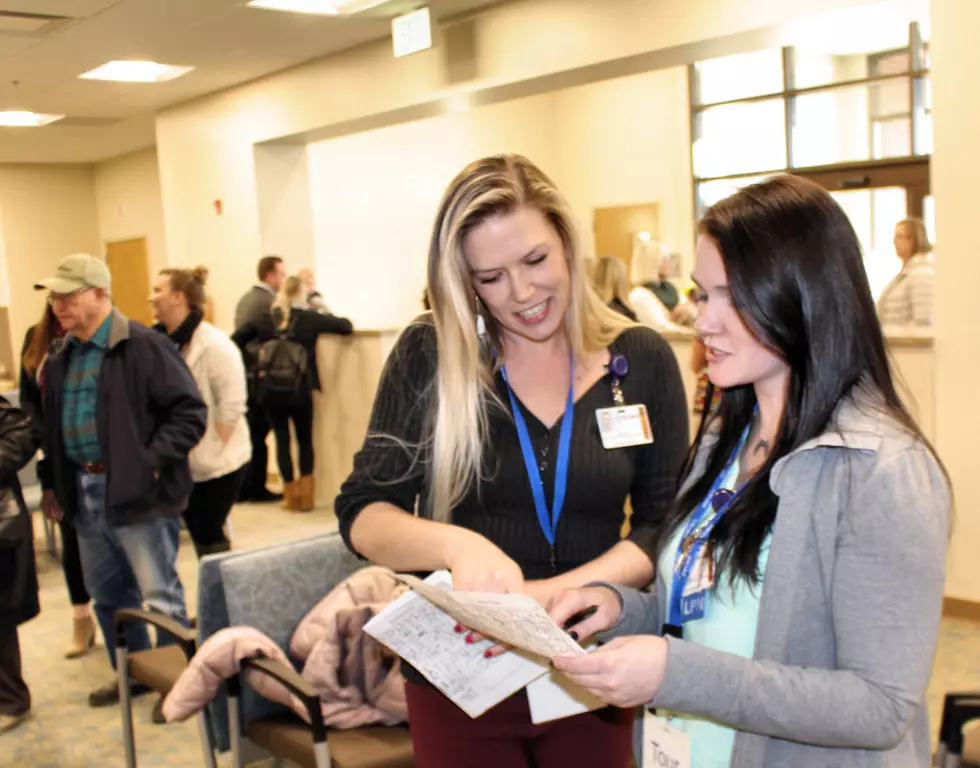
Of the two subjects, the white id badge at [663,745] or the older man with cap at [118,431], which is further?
the older man with cap at [118,431]

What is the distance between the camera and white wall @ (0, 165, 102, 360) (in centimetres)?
1259

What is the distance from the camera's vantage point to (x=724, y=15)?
4.91 m

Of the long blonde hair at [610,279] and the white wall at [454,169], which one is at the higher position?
the white wall at [454,169]

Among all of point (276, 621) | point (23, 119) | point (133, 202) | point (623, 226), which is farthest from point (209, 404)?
point (133, 202)

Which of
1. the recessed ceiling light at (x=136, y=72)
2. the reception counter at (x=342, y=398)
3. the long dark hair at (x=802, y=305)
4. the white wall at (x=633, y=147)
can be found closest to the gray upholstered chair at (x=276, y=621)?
the long dark hair at (x=802, y=305)

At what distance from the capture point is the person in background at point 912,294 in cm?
532

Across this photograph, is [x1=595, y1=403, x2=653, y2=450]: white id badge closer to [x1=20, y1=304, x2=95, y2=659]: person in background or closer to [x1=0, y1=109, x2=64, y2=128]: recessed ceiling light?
[x1=20, y1=304, x2=95, y2=659]: person in background

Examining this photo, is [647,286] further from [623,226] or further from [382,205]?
[623,226]

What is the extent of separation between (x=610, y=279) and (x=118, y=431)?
313 cm

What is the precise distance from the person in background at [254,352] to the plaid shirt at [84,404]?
133 inches

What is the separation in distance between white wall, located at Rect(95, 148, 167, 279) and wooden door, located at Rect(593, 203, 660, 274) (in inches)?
200

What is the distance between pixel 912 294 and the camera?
549 cm

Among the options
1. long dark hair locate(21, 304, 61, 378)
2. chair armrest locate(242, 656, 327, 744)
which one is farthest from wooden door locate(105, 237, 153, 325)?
chair armrest locate(242, 656, 327, 744)

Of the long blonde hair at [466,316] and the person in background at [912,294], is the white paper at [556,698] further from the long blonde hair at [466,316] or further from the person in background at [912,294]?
the person in background at [912,294]
